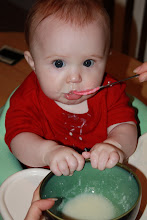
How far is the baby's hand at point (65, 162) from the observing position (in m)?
0.62

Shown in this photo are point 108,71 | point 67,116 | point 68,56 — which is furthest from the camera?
point 108,71

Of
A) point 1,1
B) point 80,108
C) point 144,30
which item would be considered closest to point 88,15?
point 80,108

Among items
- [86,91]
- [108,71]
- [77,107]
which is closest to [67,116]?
[77,107]

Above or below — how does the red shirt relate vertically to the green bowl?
below

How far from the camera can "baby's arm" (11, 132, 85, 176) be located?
0.62 meters

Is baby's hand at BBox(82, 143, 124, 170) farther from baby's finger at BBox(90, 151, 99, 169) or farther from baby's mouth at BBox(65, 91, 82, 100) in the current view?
baby's mouth at BBox(65, 91, 82, 100)

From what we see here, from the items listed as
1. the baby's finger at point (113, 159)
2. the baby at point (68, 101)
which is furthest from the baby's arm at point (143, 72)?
the baby's finger at point (113, 159)

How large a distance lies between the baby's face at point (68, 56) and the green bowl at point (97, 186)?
200 mm

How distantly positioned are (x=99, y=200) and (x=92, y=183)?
0.03 metres

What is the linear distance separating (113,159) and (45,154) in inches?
6.3

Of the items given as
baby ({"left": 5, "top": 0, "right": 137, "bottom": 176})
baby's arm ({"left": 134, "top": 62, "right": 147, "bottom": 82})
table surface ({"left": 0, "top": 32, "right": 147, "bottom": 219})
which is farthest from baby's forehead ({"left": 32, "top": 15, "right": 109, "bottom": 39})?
table surface ({"left": 0, "top": 32, "right": 147, "bottom": 219})

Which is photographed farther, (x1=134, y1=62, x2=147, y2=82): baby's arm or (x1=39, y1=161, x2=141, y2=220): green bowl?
(x1=134, y1=62, x2=147, y2=82): baby's arm

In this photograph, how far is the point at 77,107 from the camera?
885 mm

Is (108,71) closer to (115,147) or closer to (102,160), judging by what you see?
(115,147)
